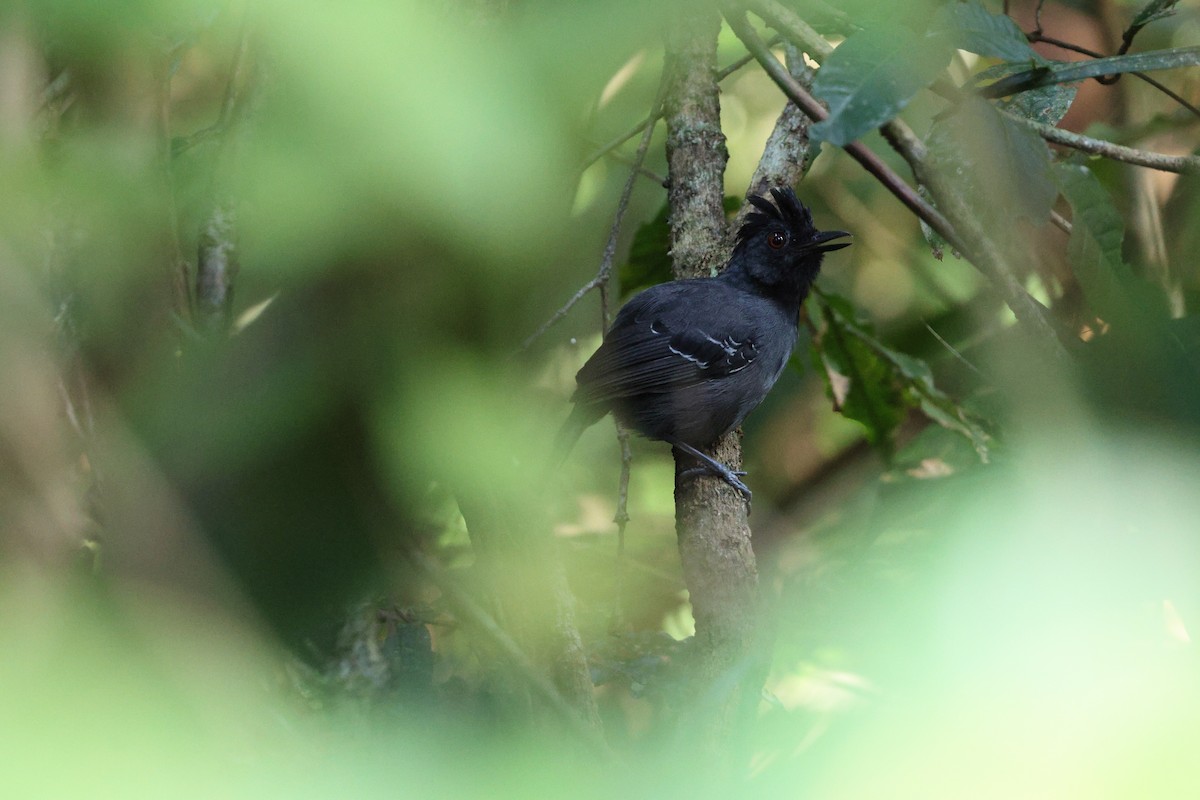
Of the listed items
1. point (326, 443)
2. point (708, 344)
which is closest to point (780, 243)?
point (708, 344)

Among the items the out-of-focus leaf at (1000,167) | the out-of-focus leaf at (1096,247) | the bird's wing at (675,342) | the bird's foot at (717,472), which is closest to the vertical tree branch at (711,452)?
the bird's foot at (717,472)

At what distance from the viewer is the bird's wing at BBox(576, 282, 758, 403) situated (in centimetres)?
306

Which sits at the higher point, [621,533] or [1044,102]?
[1044,102]

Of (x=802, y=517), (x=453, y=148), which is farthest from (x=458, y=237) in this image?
(x=802, y=517)

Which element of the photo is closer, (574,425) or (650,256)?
(574,425)

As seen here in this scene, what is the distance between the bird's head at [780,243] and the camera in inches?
123

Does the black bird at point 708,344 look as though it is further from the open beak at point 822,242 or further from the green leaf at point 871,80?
the green leaf at point 871,80

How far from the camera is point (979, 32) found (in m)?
1.22

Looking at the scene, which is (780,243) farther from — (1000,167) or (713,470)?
(1000,167)

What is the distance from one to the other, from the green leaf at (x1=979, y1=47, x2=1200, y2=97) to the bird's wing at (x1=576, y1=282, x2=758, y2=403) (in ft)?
5.47

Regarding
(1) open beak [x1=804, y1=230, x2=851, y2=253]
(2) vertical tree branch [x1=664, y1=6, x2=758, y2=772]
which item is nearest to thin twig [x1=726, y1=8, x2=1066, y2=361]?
(2) vertical tree branch [x1=664, y1=6, x2=758, y2=772]

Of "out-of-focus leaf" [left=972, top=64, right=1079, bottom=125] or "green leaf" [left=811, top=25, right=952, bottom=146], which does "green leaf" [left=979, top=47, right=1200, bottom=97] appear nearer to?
"out-of-focus leaf" [left=972, top=64, right=1079, bottom=125]

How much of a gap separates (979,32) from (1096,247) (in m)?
0.62

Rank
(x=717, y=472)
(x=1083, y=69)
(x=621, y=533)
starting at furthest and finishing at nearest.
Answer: (x=717, y=472) < (x=621, y=533) < (x=1083, y=69)
